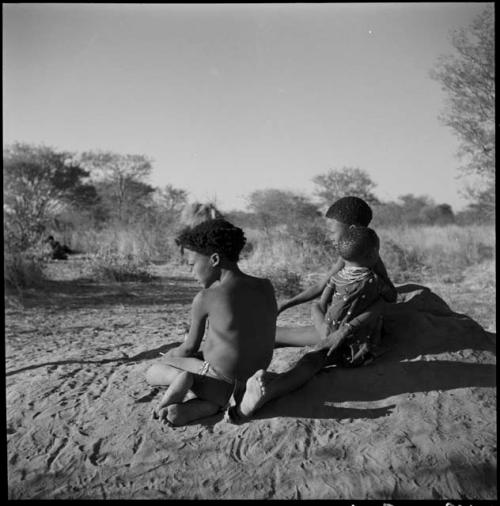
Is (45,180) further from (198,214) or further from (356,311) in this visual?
(356,311)

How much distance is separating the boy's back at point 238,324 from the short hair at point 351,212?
855 mm

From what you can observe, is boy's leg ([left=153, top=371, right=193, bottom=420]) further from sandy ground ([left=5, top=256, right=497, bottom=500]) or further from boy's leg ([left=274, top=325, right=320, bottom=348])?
boy's leg ([left=274, top=325, right=320, bottom=348])

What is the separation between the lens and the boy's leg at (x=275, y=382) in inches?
96.1

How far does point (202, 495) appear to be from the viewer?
6.99 feet

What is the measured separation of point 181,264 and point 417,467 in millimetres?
9781

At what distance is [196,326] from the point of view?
2691 millimetres

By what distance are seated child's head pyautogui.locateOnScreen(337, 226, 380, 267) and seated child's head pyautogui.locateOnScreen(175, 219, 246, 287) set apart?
27.3 inches

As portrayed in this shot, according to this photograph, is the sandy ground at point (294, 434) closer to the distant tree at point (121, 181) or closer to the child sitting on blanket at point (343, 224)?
the child sitting on blanket at point (343, 224)

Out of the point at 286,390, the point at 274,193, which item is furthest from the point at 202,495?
the point at 274,193

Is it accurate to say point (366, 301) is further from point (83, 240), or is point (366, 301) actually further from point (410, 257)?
point (83, 240)

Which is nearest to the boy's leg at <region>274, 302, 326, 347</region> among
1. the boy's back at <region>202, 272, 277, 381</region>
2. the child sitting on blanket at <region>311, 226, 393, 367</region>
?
the child sitting on blanket at <region>311, 226, 393, 367</region>

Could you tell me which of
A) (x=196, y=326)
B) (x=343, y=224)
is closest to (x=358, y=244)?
(x=343, y=224)

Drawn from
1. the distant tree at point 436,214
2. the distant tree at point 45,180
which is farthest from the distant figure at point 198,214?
the distant tree at point 436,214

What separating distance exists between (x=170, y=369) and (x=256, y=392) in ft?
2.33
